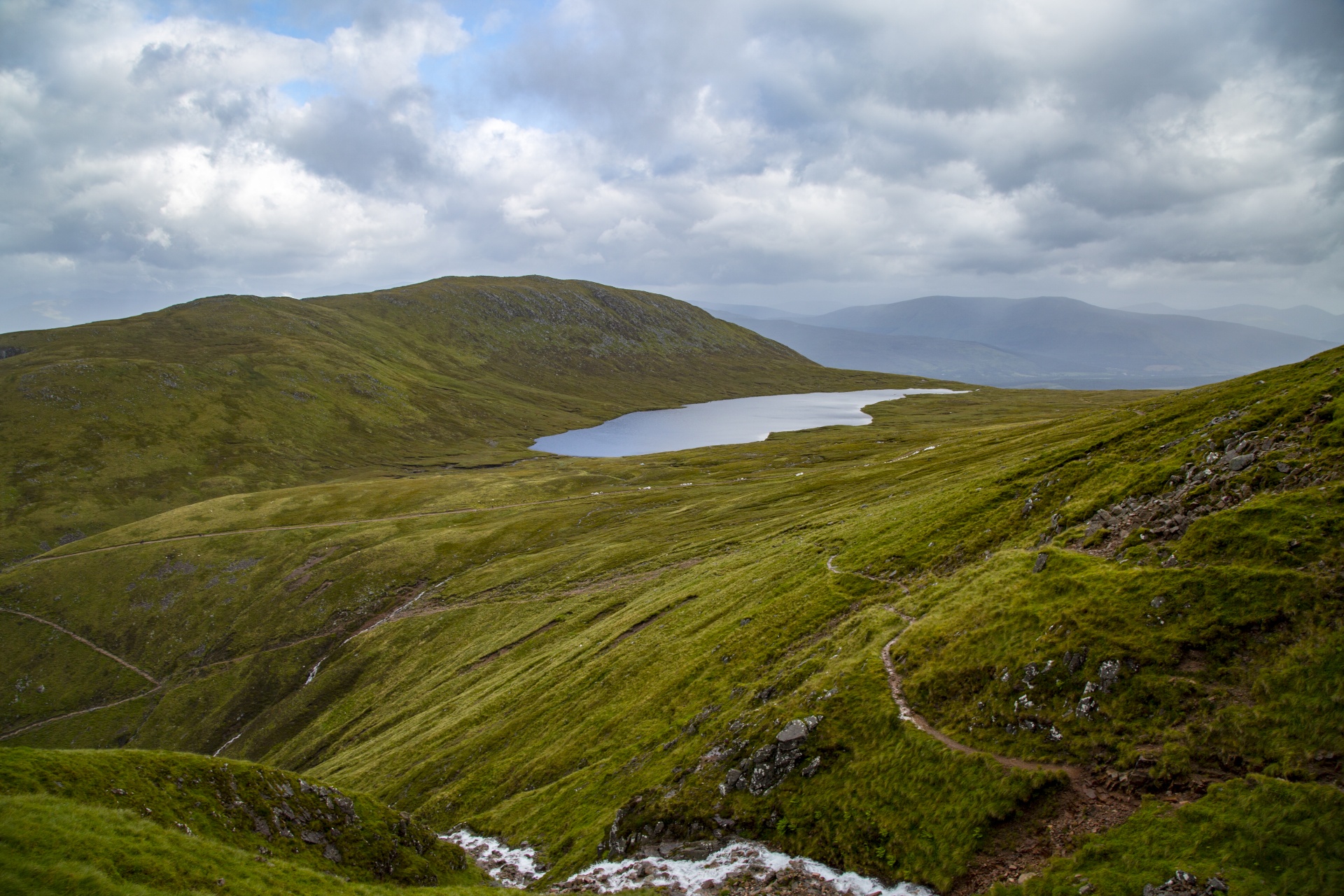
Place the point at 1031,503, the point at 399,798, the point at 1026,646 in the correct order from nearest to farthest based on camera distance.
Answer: the point at 1026,646 < the point at 1031,503 < the point at 399,798

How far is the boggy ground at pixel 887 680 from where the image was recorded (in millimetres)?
18328

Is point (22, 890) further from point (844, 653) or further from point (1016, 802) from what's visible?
point (844, 653)

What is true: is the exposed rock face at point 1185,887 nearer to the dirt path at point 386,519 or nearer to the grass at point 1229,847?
the grass at point 1229,847

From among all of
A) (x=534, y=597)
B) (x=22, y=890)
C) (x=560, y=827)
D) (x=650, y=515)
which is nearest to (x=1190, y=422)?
(x=560, y=827)

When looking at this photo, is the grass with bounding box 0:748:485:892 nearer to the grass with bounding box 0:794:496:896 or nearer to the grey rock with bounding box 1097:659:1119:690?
the grass with bounding box 0:794:496:896

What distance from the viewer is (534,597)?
83062 millimetres

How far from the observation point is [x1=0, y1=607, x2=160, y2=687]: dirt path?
323ft

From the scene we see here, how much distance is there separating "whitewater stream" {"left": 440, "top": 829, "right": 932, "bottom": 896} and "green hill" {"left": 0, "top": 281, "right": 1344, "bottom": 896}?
24.8 inches

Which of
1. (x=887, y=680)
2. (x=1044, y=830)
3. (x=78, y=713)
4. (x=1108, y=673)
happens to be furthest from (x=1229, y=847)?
(x=78, y=713)

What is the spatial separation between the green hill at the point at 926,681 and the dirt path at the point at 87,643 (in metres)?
7.63

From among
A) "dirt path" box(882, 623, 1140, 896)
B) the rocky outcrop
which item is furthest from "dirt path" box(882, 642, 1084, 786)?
the rocky outcrop

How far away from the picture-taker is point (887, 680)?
2802cm

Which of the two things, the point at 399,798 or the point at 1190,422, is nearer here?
the point at 1190,422

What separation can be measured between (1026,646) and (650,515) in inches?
3343
